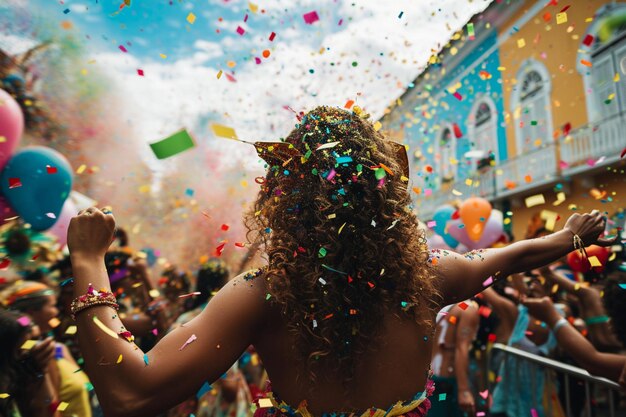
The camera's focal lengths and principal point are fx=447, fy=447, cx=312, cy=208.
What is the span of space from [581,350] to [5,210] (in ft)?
12.2

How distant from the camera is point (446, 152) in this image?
604 inches

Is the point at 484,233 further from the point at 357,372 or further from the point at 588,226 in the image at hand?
the point at 357,372

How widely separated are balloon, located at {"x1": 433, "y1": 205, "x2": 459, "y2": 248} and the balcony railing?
3.02 metres

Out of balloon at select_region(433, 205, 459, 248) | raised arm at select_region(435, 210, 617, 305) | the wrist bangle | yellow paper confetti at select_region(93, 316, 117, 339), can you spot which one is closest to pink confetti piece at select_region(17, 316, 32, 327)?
yellow paper confetti at select_region(93, 316, 117, 339)

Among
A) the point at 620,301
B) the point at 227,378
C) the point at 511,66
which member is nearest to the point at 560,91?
the point at 511,66

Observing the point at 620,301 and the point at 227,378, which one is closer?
the point at 620,301

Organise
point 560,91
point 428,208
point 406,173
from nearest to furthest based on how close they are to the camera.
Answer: point 406,173, point 560,91, point 428,208

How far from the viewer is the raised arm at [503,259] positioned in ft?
5.02

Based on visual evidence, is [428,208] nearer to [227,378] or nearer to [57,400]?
[227,378]

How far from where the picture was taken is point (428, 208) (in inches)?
631

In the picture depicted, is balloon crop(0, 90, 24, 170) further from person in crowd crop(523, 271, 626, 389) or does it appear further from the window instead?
the window

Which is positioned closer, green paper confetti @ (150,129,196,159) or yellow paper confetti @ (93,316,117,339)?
yellow paper confetti @ (93,316,117,339)

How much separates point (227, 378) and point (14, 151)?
7.50 feet

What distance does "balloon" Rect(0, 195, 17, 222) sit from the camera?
2.96m
